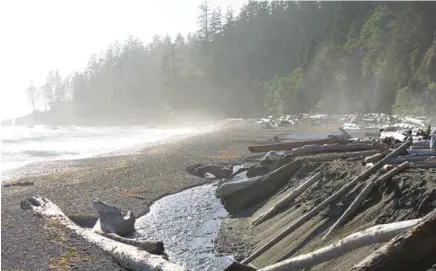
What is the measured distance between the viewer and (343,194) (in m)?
10.4

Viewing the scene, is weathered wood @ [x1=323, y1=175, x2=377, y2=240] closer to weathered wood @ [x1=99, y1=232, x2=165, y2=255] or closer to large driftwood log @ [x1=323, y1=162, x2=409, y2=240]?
large driftwood log @ [x1=323, y1=162, x2=409, y2=240]

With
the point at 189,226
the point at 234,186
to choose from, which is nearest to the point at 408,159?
the point at 234,186

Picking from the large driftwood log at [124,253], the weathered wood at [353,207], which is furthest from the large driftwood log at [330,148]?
the large driftwood log at [124,253]

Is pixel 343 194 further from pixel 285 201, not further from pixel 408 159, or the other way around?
pixel 408 159

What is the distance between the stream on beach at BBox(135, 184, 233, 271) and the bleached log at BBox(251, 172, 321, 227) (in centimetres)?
136

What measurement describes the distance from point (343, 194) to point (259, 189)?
4935mm

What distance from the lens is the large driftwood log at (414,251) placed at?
4941mm

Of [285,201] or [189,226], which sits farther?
[189,226]

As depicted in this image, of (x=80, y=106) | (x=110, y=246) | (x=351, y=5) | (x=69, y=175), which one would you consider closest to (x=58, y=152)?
(x=69, y=175)

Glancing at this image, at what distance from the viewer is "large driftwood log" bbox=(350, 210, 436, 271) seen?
494 centimetres

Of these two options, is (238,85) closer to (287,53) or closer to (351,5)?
(287,53)

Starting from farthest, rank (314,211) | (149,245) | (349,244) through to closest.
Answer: (149,245), (314,211), (349,244)

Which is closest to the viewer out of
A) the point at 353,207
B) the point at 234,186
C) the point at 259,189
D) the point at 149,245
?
the point at 353,207

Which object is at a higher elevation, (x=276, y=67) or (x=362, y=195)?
(x=276, y=67)
